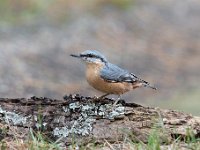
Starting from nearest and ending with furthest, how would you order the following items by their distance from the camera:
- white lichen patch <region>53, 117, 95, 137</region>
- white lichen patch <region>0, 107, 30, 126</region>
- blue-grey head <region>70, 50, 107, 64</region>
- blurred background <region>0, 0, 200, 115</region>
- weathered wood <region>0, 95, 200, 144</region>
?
weathered wood <region>0, 95, 200, 144</region>
white lichen patch <region>53, 117, 95, 137</region>
white lichen patch <region>0, 107, 30, 126</region>
blue-grey head <region>70, 50, 107, 64</region>
blurred background <region>0, 0, 200, 115</region>

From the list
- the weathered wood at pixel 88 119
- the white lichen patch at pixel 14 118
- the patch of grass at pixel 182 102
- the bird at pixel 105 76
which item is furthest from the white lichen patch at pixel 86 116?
the patch of grass at pixel 182 102

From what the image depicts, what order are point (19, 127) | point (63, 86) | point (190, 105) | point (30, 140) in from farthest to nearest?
point (63, 86) < point (190, 105) < point (19, 127) < point (30, 140)

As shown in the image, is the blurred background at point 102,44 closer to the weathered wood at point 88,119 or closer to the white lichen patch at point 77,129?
the weathered wood at point 88,119

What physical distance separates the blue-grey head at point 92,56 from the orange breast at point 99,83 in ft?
0.23

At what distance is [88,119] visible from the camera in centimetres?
721

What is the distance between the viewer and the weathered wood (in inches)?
274

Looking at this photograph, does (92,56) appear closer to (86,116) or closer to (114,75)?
(114,75)

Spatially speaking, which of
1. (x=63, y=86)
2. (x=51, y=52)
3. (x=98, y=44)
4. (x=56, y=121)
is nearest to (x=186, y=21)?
(x=98, y=44)

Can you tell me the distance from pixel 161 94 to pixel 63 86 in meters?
1.85

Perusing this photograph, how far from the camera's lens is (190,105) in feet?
39.2

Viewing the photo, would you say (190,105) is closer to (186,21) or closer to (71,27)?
(71,27)

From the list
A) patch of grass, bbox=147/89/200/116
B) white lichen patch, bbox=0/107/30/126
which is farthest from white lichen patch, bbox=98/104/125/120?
patch of grass, bbox=147/89/200/116

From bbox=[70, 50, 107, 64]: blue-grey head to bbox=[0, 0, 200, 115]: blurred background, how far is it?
3.92 metres

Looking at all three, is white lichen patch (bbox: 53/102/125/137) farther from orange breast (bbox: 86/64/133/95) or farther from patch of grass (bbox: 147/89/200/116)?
patch of grass (bbox: 147/89/200/116)
